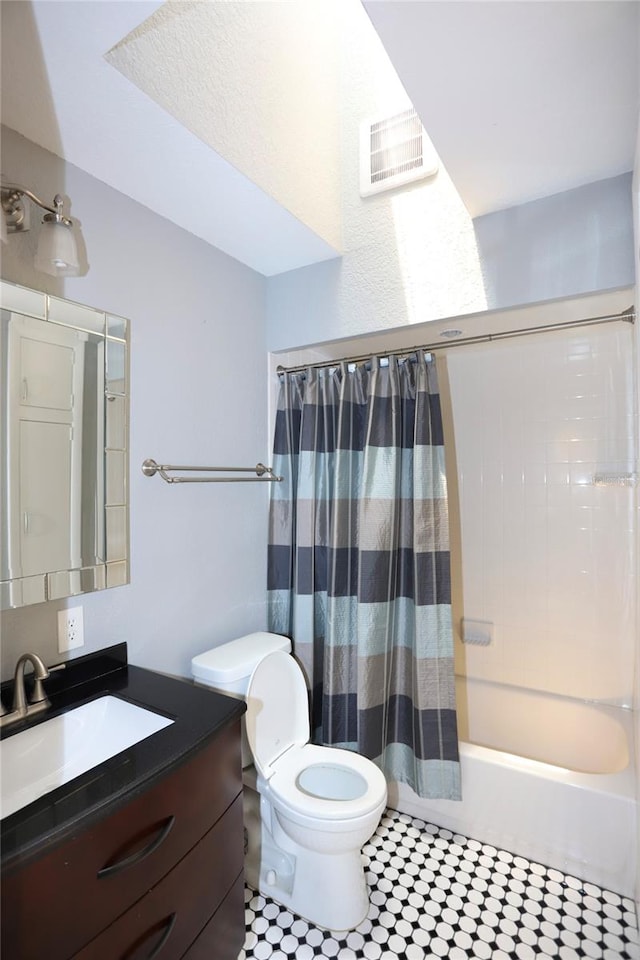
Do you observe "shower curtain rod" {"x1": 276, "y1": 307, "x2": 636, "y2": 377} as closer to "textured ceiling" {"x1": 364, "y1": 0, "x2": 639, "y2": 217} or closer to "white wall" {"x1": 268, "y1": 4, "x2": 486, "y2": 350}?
"white wall" {"x1": 268, "y1": 4, "x2": 486, "y2": 350}

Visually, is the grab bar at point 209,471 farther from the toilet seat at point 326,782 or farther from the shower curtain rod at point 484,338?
the toilet seat at point 326,782

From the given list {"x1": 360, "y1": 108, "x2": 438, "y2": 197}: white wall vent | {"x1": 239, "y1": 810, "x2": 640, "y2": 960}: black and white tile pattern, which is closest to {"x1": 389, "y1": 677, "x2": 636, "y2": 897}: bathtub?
{"x1": 239, "y1": 810, "x2": 640, "y2": 960}: black and white tile pattern

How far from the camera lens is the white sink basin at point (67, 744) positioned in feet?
3.67

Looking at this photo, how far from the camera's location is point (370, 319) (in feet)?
6.46

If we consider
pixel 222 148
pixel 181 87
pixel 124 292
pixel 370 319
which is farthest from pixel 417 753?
pixel 181 87

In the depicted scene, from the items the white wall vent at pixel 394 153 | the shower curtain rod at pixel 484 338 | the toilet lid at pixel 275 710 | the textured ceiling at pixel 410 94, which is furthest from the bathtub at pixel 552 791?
the white wall vent at pixel 394 153

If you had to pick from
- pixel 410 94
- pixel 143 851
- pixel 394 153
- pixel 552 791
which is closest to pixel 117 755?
pixel 143 851

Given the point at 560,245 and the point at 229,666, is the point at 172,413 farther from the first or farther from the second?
the point at 560,245

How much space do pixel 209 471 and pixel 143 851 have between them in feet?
4.06

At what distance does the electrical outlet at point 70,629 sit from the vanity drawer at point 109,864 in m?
0.56

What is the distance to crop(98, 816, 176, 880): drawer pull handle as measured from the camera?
938 mm

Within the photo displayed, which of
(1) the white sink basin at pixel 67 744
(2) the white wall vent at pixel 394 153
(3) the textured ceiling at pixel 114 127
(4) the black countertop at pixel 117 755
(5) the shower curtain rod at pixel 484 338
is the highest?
(2) the white wall vent at pixel 394 153

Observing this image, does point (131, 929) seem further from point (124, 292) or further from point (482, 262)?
point (482, 262)

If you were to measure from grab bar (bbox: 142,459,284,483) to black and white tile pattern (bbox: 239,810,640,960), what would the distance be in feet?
5.10
